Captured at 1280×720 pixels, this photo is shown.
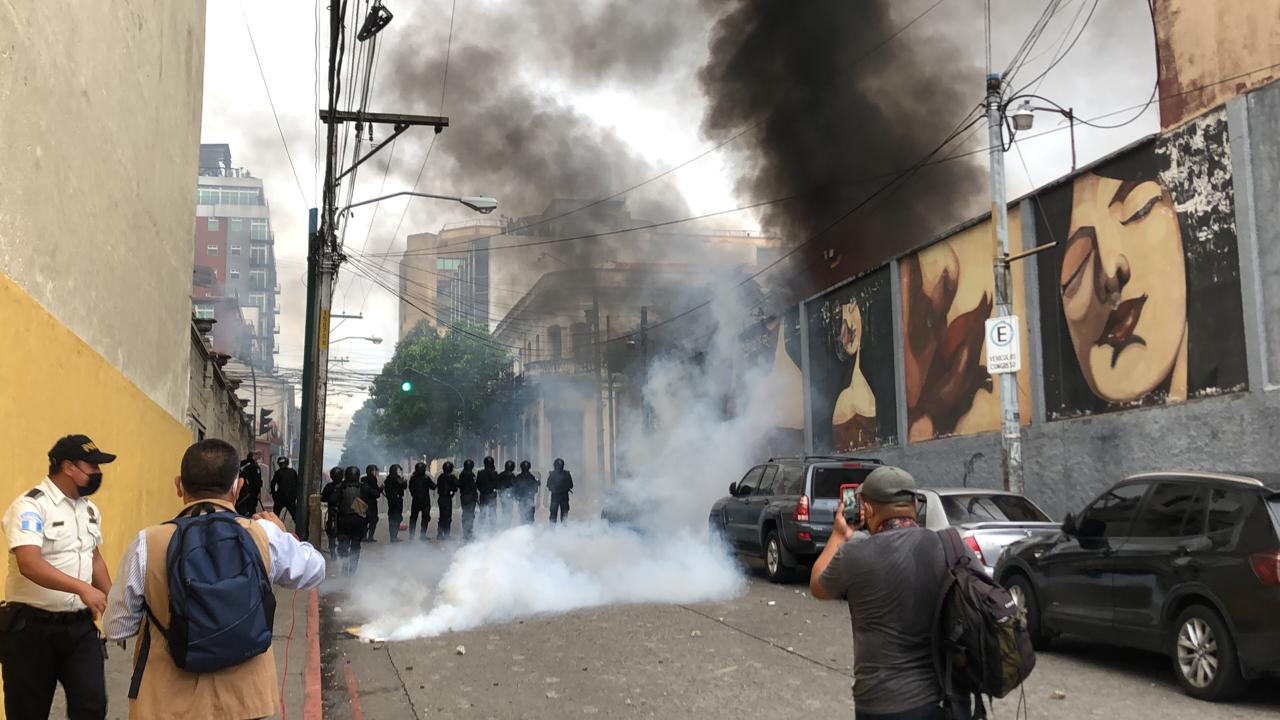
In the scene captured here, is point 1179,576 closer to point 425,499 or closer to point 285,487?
point 425,499

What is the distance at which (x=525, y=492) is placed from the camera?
2012 centimetres

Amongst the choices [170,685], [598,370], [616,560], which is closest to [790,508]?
[616,560]

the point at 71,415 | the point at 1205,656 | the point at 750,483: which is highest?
the point at 71,415

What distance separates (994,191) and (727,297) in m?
17.2

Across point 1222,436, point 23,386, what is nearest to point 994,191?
point 1222,436

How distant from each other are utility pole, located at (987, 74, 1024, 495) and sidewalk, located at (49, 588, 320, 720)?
28.6ft

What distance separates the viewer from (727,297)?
3069 cm

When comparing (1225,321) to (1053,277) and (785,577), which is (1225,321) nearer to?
(1053,277)

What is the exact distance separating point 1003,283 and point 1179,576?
7240 millimetres

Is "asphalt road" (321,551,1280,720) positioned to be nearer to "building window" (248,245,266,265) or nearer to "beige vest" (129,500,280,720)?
"beige vest" (129,500,280,720)

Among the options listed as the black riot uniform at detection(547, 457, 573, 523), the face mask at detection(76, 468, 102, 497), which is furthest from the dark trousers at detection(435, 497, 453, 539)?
the face mask at detection(76, 468, 102, 497)

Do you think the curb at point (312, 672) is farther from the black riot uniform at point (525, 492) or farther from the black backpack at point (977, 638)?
the black riot uniform at point (525, 492)

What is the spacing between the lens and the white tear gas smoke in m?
10.1

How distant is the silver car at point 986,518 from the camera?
9.41 meters
